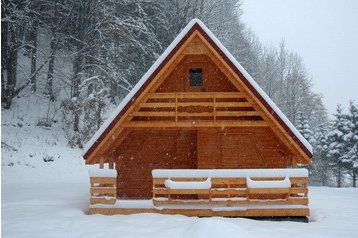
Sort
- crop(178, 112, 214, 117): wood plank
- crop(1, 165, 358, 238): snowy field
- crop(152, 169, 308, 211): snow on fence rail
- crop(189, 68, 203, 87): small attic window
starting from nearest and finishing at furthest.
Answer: crop(1, 165, 358, 238): snowy field, crop(152, 169, 308, 211): snow on fence rail, crop(178, 112, 214, 117): wood plank, crop(189, 68, 203, 87): small attic window

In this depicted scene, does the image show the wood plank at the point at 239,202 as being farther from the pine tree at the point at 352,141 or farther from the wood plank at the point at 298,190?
the pine tree at the point at 352,141

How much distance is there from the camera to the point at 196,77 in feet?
42.8

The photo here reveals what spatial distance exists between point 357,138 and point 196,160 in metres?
26.4

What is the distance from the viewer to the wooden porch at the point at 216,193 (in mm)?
10227

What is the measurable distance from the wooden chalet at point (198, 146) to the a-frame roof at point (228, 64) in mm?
34

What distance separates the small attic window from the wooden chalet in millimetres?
40

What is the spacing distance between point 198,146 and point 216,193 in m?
2.50

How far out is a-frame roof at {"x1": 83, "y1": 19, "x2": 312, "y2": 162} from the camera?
36.2 ft

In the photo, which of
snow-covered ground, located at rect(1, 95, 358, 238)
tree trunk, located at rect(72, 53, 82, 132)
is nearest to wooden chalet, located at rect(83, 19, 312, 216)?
snow-covered ground, located at rect(1, 95, 358, 238)

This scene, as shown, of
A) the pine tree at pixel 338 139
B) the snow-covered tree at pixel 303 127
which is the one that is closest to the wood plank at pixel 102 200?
the pine tree at pixel 338 139

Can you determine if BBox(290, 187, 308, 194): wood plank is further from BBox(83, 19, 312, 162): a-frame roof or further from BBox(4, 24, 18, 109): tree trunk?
BBox(4, 24, 18, 109): tree trunk

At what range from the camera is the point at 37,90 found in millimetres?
25891

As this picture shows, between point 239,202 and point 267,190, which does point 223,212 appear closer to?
point 239,202

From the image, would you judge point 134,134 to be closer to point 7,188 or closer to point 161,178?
point 161,178
